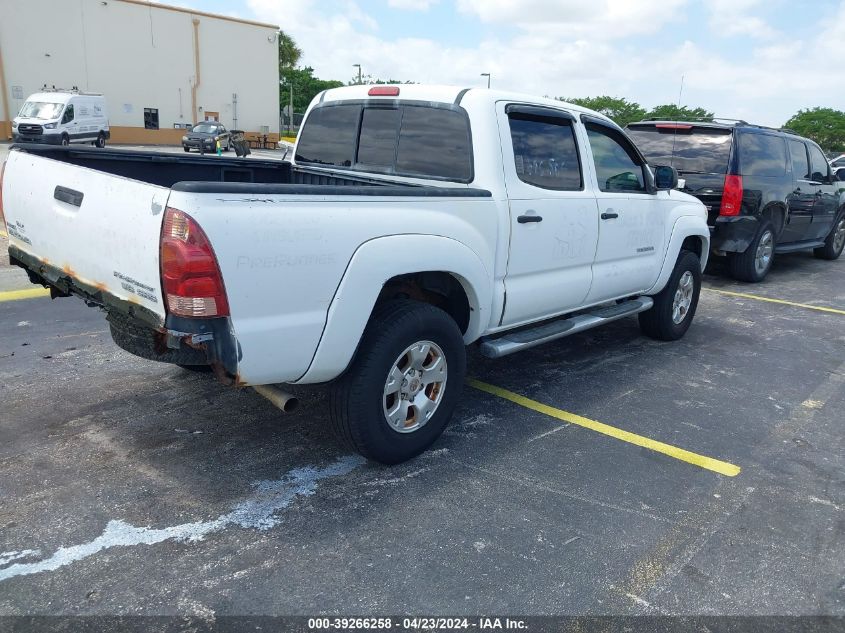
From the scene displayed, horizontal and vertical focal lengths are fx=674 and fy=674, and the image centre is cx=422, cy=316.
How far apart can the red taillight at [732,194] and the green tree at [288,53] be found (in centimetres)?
5720

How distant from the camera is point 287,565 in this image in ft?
9.16

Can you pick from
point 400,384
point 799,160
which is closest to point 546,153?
point 400,384

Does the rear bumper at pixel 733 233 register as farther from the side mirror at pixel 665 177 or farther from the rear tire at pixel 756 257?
the side mirror at pixel 665 177

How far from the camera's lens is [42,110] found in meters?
28.7

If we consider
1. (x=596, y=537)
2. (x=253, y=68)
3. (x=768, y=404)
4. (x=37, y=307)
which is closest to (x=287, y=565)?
(x=596, y=537)

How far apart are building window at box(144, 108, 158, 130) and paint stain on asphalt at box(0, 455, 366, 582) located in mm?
40115

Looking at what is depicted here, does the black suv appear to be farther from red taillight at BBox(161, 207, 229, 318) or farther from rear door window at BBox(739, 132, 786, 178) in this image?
red taillight at BBox(161, 207, 229, 318)

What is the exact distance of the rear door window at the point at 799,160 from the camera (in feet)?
31.5

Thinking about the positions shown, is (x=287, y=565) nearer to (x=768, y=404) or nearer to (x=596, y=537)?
(x=596, y=537)

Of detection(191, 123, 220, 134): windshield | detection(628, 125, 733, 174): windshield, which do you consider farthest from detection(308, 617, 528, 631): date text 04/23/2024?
detection(191, 123, 220, 134): windshield

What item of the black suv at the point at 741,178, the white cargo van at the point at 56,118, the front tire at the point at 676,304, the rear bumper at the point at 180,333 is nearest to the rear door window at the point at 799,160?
the black suv at the point at 741,178

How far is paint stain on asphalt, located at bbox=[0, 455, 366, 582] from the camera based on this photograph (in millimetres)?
2718

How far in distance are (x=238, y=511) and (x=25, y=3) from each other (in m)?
39.4

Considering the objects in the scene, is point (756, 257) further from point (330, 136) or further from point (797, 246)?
point (330, 136)
